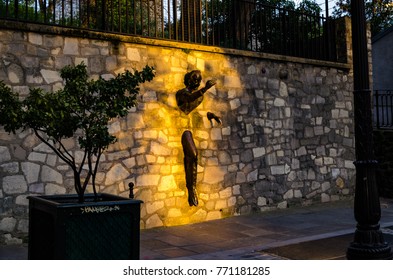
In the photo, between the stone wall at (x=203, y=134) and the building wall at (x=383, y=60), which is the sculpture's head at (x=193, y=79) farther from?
the building wall at (x=383, y=60)

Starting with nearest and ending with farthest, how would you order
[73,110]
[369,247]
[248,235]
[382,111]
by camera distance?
[73,110], [369,247], [248,235], [382,111]

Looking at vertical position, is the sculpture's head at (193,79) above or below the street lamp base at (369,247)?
above

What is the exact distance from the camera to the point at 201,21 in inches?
342

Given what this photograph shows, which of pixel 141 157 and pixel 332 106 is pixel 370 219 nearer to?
pixel 141 157

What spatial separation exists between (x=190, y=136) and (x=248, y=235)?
6.66 ft

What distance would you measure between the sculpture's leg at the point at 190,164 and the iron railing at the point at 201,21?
6.25 ft

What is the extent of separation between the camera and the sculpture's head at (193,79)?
7.94 metres

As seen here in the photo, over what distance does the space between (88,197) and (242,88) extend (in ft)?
17.4

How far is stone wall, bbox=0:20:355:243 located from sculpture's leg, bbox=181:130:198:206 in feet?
0.36

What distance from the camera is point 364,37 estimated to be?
184 inches

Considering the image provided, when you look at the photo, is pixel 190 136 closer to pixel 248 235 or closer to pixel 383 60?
pixel 248 235

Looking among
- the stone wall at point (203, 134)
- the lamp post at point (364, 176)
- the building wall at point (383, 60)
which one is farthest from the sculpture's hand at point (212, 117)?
the building wall at point (383, 60)

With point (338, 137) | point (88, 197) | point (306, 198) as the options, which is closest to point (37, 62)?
point (88, 197)

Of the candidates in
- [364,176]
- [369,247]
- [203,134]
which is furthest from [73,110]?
[203,134]
